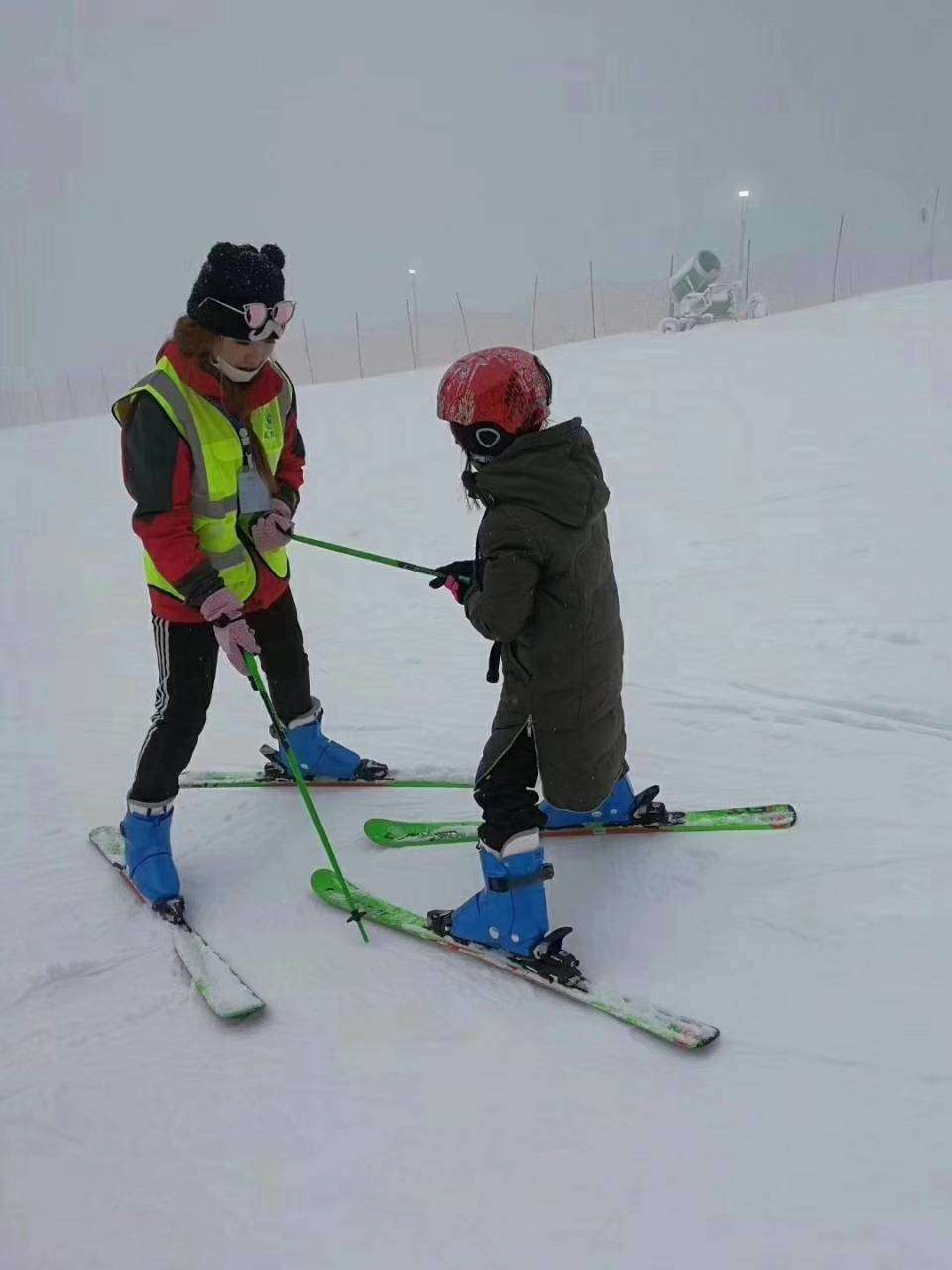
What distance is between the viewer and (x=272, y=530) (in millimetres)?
3242

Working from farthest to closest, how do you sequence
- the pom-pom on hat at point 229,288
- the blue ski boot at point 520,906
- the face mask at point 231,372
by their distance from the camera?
the face mask at point 231,372 → the pom-pom on hat at point 229,288 → the blue ski boot at point 520,906

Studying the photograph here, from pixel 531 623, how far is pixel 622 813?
3.42 feet

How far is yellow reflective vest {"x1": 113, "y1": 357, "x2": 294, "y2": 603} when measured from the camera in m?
2.80

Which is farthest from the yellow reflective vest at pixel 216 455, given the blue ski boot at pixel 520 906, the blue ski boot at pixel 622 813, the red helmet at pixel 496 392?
the blue ski boot at pixel 622 813

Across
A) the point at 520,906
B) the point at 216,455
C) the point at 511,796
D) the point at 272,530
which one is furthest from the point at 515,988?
the point at 216,455

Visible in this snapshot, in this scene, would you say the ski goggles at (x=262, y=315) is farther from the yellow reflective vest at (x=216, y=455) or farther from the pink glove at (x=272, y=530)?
the pink glove at (x=272, y=530)

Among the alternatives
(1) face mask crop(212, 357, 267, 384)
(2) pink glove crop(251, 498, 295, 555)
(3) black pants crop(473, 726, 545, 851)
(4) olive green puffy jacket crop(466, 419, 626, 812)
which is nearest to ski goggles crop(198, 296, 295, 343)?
(1) face mask crop(212, 357, 267, 384)

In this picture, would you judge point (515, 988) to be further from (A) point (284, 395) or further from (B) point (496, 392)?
(A) point (284, 395)

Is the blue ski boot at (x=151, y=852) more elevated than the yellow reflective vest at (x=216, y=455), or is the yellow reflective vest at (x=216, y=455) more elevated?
the yellow reflective vest at (x=216, y=455)

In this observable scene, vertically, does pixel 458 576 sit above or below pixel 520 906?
above

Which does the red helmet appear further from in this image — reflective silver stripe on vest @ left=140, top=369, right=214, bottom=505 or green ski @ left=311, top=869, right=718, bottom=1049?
green ski @ left=311, top=869, right=718, bottom=1049

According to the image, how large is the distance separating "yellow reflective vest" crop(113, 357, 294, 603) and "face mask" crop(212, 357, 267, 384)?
112 millimetres

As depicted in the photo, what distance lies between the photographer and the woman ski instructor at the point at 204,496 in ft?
9.16

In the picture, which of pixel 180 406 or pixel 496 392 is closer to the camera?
pixel 496 392
